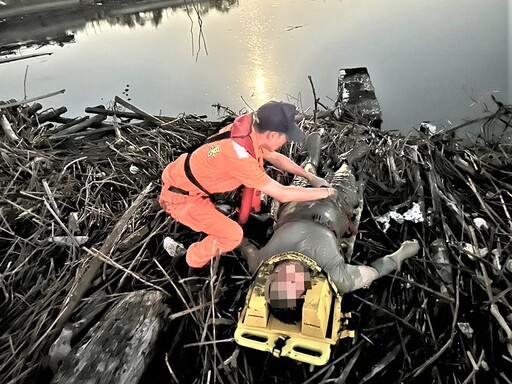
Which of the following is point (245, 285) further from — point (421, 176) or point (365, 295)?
point (421, 176)

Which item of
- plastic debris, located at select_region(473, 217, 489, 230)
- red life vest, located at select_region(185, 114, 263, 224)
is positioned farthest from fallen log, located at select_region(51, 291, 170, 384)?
plastic debris, located at select_region(473, 217, 489, 230)

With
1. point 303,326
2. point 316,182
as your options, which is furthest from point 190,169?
point 303,326

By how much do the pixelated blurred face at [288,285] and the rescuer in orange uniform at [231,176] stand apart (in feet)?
1.31

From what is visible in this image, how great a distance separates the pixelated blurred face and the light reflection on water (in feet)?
8.39

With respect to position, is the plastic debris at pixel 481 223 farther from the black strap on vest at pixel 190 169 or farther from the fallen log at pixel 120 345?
the fallen log at pixel 120 345

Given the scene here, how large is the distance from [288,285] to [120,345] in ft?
2.20

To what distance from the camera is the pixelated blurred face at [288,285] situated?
1.88 m

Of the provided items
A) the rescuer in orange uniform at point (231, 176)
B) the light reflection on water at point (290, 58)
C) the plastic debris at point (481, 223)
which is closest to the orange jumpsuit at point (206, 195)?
the rescuer in orange uniform at point (231, 176)

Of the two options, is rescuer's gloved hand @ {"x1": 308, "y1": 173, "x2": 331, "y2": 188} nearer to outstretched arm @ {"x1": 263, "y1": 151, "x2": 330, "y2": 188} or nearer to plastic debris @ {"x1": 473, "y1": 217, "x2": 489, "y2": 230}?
outstretched arm @ {"x1": 263, "y1": 151, "x2": 330, "y2": 188}

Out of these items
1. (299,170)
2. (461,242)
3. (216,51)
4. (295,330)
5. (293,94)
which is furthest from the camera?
(216,51)

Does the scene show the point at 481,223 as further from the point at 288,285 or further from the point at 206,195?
the point at 206,195

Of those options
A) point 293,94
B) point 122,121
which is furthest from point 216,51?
point 122,121

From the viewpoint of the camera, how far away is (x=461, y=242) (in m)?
2.40

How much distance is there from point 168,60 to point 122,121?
4.92 feet
